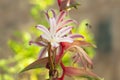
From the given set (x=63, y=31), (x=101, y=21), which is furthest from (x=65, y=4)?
(x=101, y=21)

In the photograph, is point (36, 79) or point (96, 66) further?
point (96, 66)

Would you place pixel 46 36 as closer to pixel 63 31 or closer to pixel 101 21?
pixel 63 31

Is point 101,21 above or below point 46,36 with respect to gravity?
above

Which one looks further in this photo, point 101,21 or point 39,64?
point 101,21

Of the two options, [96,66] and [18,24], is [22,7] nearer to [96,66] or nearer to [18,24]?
[18,24]

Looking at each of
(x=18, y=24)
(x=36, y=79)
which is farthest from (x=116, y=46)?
(x=36, y=79)

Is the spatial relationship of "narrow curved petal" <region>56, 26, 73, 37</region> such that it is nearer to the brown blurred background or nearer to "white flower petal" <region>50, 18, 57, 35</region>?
"white flower petal" <region>50, 18, 57, 35</region>

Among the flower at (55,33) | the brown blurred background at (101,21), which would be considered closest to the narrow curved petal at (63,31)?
the flower at (55,33)

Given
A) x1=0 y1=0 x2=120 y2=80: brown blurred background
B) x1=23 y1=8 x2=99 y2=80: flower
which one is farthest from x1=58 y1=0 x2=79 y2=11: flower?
x1=0 y1=0 x2=120 y2=80: brown blurred background
